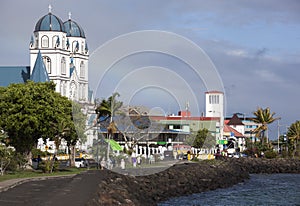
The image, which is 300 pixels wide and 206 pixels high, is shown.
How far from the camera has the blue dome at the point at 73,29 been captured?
174 metres

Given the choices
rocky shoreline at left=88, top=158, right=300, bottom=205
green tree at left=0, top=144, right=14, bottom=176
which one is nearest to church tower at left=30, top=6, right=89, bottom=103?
rocky shoreline at left=88, top=158, right=300, bottom=205

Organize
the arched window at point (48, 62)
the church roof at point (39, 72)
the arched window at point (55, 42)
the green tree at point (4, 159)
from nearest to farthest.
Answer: the green tree at point (4, 159), the church roof at point (39, 72), the arched window at point (55, 42), the arched window at point (48, 62)

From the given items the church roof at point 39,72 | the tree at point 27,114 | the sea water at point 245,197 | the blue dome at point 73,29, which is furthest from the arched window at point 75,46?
the sea water at point 245,197

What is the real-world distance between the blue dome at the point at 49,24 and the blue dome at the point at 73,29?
10.1 metres

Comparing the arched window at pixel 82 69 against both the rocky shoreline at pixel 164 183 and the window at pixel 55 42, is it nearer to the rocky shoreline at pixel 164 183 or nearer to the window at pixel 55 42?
the window at pixel 55 42

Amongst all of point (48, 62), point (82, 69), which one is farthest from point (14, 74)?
point (82, 69)

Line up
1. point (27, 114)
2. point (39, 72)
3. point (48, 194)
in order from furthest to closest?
point (39, 72) → point (27, 114) → point (48, 194)

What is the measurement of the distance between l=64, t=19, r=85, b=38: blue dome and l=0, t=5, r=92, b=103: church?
306cm

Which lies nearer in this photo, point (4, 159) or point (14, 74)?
point (4, 159)

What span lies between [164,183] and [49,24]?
4564 inches

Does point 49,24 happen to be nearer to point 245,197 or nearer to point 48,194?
point 245,197

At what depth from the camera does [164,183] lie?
5278cm

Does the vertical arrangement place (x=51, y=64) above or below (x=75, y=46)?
below

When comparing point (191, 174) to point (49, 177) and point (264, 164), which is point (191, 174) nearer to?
point (49, 177)
